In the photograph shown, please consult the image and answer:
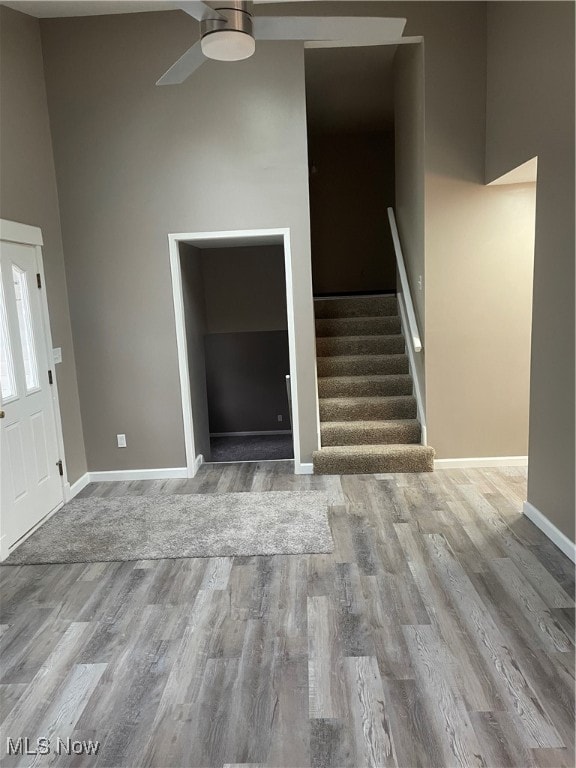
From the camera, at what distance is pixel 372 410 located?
499cm

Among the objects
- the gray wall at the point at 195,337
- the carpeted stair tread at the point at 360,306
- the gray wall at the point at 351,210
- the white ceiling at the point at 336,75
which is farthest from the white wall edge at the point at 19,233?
the gray wall at the point at 351,210

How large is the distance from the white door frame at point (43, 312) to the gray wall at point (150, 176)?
438 mm

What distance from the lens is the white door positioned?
3.53m

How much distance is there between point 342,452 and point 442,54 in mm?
3275

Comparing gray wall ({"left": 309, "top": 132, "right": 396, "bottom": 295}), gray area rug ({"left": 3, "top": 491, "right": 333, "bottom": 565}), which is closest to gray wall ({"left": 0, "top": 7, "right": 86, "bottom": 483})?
gray area rug ({"left": 3, "top": 491, "right": 333, "bottom": 565})

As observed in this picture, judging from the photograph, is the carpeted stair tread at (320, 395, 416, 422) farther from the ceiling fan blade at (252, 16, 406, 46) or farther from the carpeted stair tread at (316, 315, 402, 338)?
the ceiling fan blade at (252, 16, 406, 46)

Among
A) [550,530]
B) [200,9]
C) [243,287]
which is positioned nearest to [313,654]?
[550,530]

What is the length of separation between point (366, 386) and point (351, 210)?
3424 mm

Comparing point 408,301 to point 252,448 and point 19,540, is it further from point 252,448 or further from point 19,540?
point 252,448

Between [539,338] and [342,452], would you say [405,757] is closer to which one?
[539,338]

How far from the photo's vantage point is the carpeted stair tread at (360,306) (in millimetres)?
5824

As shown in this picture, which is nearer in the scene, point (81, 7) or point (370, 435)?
point (81, 7)

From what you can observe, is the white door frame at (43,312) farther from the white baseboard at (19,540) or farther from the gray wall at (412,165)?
the gray wall at (412,165)

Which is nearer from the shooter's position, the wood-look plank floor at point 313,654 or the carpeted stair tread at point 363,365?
the wood-look plank floor at point 313,654
